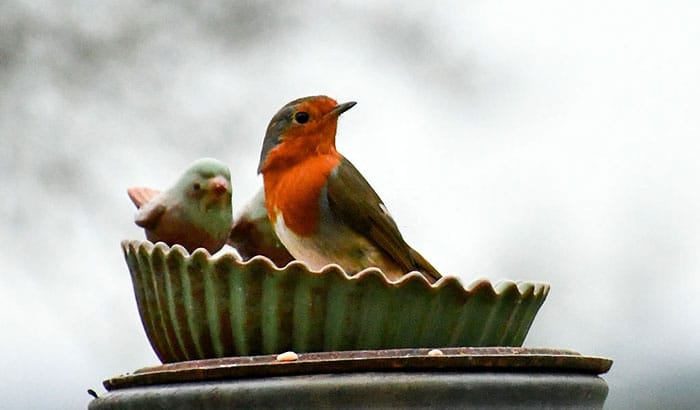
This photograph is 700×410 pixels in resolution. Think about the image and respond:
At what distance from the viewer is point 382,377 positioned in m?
0.59

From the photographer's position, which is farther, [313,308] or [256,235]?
[256,235]

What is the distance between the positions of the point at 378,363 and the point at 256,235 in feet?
0.95

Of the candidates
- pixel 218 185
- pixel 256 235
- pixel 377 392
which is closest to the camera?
pixel 377 392

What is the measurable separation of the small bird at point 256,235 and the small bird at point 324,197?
0.02 meters

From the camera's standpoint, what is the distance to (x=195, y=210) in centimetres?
74

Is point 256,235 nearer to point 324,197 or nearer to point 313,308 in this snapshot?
point 324,197

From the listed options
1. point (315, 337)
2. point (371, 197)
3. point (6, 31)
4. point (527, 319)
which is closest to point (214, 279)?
point (315, 337)

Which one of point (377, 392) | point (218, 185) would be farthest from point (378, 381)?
point (218, 185)

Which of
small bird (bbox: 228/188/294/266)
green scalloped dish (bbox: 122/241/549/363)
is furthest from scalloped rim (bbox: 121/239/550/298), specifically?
small bird (bbox: 228/188/294/266)

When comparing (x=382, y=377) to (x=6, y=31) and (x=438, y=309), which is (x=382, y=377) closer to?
(x=438, y=309)

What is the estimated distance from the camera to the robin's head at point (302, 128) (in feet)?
2.94

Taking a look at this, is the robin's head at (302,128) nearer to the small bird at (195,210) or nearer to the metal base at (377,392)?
the small bird at (195,210)

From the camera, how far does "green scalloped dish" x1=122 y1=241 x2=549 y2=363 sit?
0.64m

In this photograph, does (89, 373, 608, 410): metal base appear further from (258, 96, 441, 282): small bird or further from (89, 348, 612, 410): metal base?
(258, 96, 441, 282): small bird
